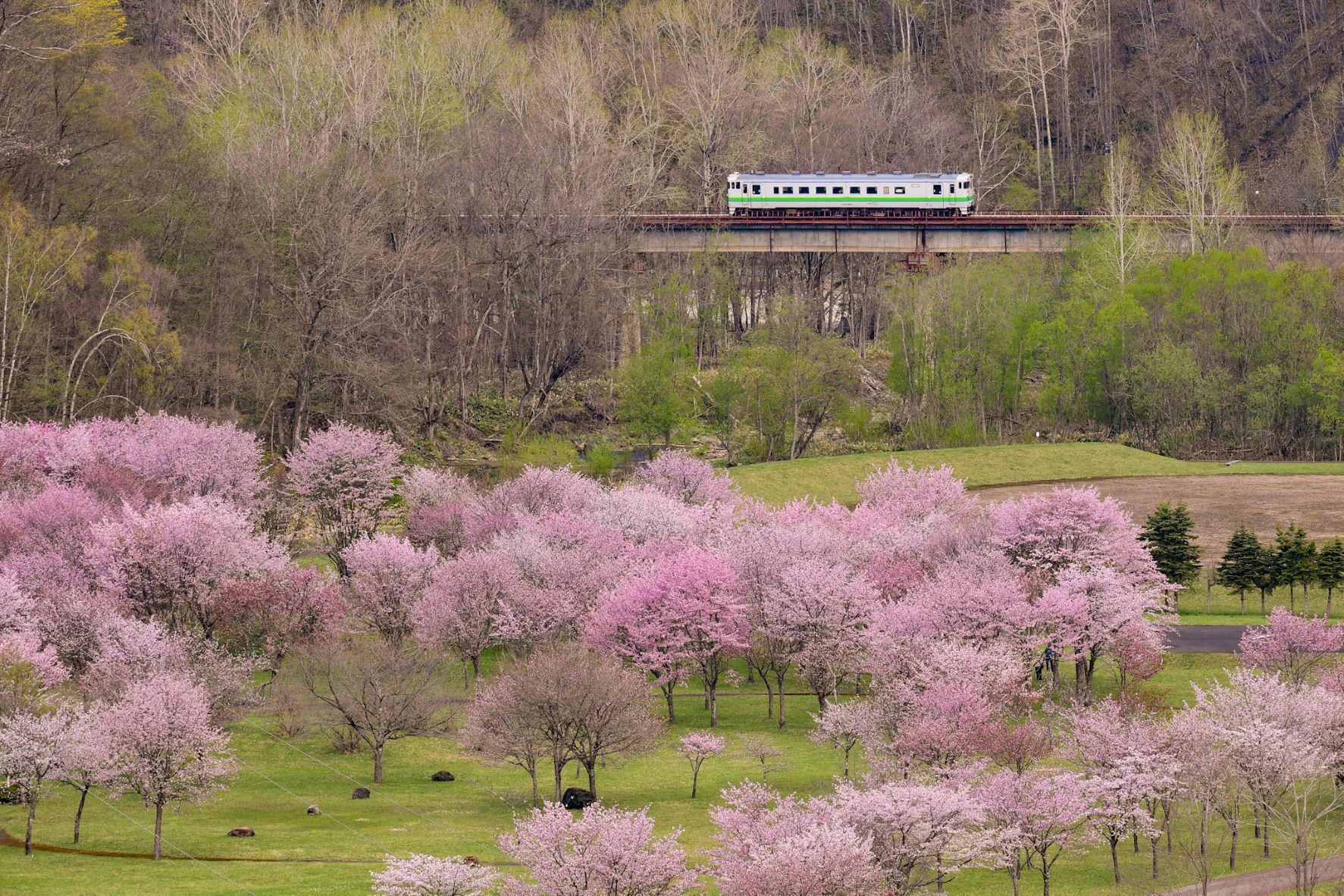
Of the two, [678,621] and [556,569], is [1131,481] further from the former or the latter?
[678,621]

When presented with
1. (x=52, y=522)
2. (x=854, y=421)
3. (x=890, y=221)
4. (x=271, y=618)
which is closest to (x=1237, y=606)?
(x=854, y=421)

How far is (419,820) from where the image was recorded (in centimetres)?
5384

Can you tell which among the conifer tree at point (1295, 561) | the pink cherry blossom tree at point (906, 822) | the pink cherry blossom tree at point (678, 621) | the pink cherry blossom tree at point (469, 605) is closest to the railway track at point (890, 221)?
the conifer tree at point (1295, 561)

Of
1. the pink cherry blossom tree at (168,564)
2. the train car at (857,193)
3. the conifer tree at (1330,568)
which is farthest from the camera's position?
the train car at (857,193)

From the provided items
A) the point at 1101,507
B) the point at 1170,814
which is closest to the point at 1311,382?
the point at 1101,507

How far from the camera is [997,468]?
342 ft

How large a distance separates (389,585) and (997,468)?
45.0m

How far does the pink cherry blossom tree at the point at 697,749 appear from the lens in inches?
2250

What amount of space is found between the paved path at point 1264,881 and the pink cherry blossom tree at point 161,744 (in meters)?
27.7

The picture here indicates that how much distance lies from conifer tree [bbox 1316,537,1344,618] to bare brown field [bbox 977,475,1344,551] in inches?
386

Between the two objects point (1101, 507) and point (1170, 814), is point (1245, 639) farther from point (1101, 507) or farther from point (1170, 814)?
point (1170, 814)

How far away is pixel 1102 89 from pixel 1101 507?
111 metres

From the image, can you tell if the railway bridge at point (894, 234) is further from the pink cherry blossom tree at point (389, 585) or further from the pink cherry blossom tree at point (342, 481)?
the pink cherry blossom tree at point (389, 585)

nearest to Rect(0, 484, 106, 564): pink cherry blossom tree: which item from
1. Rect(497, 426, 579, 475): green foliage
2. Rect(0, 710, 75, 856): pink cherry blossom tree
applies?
Rect(0, 710, 75, 856): pink cherry blossom tree
